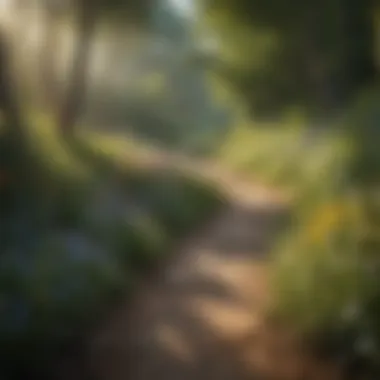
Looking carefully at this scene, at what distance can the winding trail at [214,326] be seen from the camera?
4.73ft

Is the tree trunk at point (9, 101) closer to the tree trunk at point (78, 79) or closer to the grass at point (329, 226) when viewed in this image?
the tree trunk at point (78, 79)

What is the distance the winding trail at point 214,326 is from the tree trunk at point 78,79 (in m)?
0.28

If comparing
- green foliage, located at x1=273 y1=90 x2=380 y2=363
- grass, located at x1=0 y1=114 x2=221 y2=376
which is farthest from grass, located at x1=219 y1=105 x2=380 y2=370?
grass, located at x1=0 y1=114 x2=221 y2=376

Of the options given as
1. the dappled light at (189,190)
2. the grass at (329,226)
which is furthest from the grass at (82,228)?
the grass at (329,226)

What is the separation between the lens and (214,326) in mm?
1448

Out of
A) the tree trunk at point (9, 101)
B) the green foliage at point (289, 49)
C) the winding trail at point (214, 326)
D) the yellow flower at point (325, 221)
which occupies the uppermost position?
the green foliage at point (289, 49)

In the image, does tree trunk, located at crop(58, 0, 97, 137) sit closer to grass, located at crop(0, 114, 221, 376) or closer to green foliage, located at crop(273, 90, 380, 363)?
grass, located at crop(0, 114, 221, 376)

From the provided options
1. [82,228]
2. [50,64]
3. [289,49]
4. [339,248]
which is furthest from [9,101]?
[339,248]

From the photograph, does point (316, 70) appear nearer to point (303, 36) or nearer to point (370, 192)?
point (303, 36)

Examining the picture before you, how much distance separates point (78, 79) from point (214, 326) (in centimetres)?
46

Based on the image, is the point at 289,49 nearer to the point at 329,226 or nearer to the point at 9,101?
the point at 329,226

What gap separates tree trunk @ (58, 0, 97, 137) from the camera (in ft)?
4.87

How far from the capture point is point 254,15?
4.85 feet

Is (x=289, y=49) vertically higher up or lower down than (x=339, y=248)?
higher up
